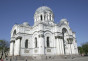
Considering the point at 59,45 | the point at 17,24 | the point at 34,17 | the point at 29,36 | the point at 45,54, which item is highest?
the point at 34,17

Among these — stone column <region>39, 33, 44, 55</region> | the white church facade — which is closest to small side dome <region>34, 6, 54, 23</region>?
the white church facade

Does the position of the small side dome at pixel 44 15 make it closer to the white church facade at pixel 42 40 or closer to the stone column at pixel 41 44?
the white church facade at pixel 42 40

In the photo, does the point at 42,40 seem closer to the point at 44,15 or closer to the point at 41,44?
the point at 41,44

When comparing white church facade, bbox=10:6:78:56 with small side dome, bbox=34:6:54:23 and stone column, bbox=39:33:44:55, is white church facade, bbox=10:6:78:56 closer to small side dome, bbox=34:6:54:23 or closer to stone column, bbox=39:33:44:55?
stone column, bbox=39:33:44:55

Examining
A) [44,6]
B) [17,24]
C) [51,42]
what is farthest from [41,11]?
[51,42]

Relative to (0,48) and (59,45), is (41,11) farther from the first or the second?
(0,48)

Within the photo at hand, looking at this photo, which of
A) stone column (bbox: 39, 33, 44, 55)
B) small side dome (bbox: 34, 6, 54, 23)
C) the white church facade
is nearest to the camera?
stone column (bbox: 39, 33, 44, 55)

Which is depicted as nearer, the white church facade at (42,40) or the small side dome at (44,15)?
the white church facade at (42,40)

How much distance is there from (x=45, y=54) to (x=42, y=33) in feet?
19.4

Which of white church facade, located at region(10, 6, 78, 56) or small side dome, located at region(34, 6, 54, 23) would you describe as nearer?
white church facade, located at region(10, 6, 78, 56)

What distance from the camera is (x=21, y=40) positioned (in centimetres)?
3328

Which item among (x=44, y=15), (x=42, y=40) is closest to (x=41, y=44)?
(x=42, y=40)

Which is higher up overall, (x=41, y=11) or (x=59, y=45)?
(x=41, y=11)

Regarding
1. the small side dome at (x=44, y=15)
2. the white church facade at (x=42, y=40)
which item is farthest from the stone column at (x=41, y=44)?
the small side dome at (x=44, y=15)
